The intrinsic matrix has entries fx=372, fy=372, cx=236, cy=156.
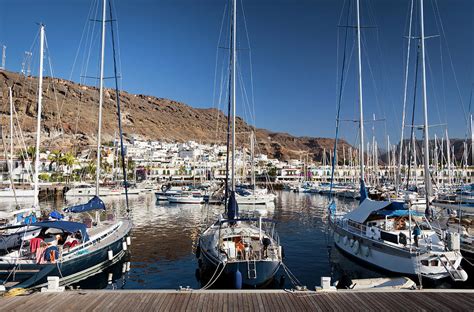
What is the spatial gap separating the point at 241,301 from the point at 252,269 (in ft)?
13.2

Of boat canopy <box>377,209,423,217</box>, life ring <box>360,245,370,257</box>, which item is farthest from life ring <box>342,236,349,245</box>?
boat canopy <box>377,209,423,217</box>

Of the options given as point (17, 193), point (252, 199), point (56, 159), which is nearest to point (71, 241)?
point (252, 199)

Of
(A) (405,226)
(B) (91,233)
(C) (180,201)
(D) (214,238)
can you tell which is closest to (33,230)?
(B) (91,233)

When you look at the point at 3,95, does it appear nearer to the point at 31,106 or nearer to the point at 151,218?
the point at 31,106

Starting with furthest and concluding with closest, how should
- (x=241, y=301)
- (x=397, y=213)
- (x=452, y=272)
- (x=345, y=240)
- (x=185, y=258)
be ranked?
(x=185, y=258) < (x=345, y=240) < (x=397, y=213) < (x=452, y=272) < (x=241, y=301)

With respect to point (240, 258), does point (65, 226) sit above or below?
above

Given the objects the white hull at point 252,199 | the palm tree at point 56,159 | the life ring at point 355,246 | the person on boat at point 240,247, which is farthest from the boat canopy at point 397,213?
the palm tree at point 56,159

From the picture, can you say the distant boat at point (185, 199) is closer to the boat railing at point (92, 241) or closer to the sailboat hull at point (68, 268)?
the boat railing at point (92, 241)

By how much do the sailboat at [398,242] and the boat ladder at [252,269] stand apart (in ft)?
22.4

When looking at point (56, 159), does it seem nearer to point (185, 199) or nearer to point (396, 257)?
point (185, 199)

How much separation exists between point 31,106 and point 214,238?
18361 centimetres

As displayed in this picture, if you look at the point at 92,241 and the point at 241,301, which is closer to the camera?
the point at 241,301

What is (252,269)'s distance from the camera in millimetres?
15141

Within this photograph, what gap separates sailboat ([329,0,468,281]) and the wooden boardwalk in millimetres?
4348
